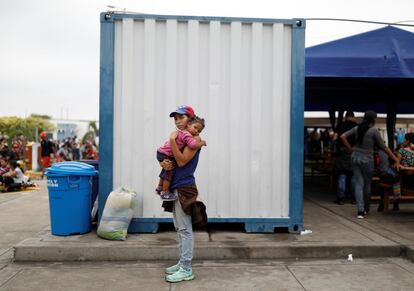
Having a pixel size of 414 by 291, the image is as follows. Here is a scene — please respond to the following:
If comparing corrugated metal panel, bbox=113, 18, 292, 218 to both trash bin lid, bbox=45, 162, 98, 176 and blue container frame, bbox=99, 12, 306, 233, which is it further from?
trash bin lid, bbox=45, 162, 98, 176

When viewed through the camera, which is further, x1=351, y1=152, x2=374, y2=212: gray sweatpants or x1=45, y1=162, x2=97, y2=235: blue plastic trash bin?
x1=351, y1=152, x2=374, y2=212: gray sweatpants

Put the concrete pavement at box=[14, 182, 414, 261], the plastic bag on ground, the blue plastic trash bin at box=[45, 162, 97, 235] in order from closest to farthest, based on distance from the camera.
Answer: the concrete pavement at box=[14, 182, 414, 261] → the plastic bag on ground → the blue plastic trash bin at box=[45, 162, 97, 235]

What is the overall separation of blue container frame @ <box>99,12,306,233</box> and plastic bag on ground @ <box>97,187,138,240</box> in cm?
35

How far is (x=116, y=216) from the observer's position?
5586mm

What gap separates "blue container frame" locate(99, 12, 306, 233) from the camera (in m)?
5.90

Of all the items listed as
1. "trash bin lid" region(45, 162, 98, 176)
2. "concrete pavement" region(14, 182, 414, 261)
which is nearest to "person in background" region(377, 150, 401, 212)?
"concrete pavement" region(14, 182, 414, 261)

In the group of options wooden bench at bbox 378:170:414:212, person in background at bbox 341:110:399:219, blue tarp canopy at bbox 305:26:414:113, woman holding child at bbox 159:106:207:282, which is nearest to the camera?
woman holding child at bbox 159:106:207:282

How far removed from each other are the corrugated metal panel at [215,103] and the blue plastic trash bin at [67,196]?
48cm

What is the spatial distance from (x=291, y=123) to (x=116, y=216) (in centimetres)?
271

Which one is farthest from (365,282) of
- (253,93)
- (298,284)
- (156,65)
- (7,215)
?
(7,215)

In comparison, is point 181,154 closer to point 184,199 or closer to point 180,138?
point 180,138

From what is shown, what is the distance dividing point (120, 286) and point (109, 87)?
2.74 m

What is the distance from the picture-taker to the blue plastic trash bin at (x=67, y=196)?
566 centimetres

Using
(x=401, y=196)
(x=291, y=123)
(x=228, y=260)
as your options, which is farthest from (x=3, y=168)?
(x=401, y=196)
